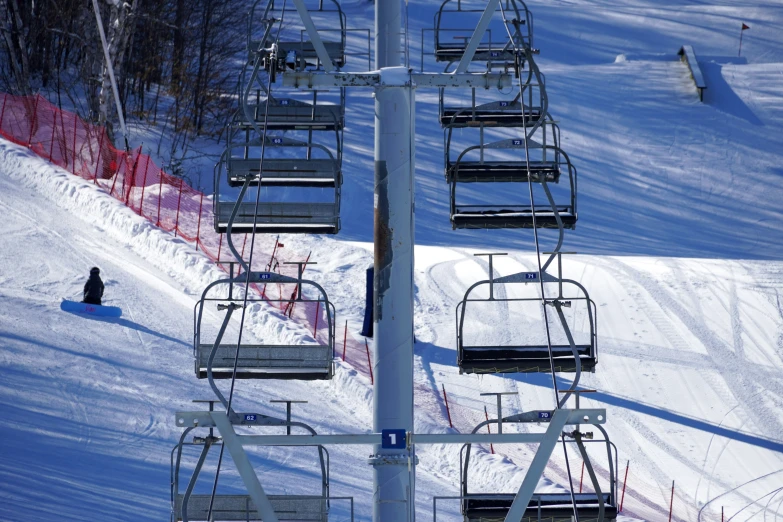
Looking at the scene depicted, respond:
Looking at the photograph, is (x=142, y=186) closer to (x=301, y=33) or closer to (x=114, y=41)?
(x=114, y=41)

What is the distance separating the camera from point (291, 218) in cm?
1077

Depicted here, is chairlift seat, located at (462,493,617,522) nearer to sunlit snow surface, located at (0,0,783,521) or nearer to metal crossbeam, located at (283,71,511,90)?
metal crossbeam, located at (283,71,511,90)

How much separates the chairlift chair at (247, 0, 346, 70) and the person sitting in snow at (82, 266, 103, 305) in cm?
382

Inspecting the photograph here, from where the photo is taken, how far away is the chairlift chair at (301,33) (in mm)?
12337

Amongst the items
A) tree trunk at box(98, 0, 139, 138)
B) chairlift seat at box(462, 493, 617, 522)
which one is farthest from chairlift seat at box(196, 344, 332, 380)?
tree trunk at box(98, 0, 139, 138)

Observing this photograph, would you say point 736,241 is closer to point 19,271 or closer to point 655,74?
point 655,74

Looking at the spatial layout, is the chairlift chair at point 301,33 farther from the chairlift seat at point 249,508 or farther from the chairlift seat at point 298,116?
the chairlift seat at point 249,508

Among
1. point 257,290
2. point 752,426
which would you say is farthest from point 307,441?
point 257,290

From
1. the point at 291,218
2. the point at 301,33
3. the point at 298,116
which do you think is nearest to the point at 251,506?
the point at 291,218

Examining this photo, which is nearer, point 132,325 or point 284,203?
point 284,203

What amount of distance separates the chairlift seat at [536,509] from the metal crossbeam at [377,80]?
9.10 ft

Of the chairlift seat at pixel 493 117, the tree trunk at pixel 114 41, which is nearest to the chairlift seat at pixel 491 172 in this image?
the chairlift seat at pixel 493 117

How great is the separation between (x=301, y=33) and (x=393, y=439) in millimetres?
7168

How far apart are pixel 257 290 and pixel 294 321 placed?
1496 millimetres
